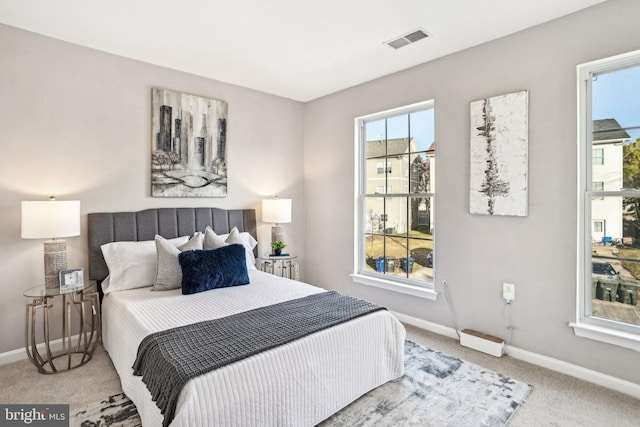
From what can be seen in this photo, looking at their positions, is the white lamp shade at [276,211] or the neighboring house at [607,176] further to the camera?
the white lamp shade at [276,211]

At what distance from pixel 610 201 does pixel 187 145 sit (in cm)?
359

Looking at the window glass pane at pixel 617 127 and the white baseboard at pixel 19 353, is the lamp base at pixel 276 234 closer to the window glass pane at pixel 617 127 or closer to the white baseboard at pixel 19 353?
the white baseboard at pixel 19 353

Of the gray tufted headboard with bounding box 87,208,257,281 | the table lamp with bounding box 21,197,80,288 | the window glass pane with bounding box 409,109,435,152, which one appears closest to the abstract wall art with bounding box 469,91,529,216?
the window glass pane with bounding box 409,109,435,152

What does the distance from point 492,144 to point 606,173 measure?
765 millimetres

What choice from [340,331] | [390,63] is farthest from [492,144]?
[340,331]

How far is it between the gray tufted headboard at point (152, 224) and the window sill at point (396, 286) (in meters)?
1.36

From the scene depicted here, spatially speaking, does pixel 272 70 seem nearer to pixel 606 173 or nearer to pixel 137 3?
pixel 137 3

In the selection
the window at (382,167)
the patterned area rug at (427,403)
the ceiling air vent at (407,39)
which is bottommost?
the patterned area rug at (427,403)

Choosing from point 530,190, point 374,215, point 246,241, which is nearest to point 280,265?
point 246,241

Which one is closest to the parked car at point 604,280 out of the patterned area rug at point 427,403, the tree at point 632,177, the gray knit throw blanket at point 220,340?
the tree at point 632,177

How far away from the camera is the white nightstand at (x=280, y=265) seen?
3898 mm

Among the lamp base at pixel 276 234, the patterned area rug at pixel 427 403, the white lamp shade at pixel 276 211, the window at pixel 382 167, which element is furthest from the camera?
the lamp base at pixel 276 234

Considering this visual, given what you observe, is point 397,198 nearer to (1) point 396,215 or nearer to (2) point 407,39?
(1) point 396,215

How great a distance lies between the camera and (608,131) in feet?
7.52
